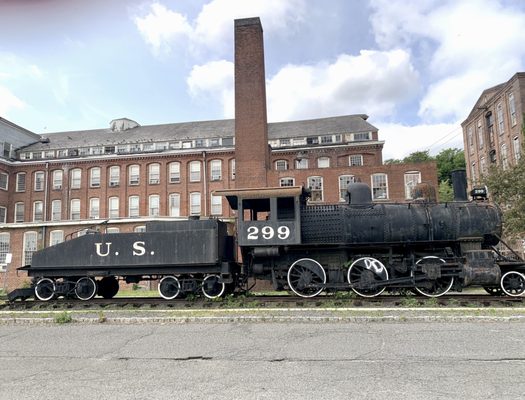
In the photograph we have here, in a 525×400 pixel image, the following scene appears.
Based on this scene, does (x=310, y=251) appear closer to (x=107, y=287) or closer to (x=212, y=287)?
(x=212, y=287)

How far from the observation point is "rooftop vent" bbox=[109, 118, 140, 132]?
171 feet

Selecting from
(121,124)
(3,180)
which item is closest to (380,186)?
(121,124)

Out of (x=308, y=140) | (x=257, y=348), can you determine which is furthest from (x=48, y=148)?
(x=257, y=348)

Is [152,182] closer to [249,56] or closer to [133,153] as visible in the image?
[133,153]

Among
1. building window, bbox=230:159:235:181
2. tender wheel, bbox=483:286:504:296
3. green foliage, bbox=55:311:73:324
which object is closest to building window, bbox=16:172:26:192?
building window, bbox=230:159:235:181

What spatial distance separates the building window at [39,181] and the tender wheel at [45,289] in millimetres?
37945

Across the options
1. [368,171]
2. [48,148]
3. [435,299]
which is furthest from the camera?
[48,148]

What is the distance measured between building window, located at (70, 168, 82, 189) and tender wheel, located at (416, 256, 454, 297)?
138ft

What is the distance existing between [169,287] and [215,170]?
105 feet

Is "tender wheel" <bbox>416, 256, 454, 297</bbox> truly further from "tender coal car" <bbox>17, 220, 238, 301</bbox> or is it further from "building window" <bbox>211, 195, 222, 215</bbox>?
"building window" <bbox>211, 195, 222, 215</bbox>

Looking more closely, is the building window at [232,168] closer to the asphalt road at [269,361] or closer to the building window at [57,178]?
the building window at [57,178]

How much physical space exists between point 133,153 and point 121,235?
34.9 m

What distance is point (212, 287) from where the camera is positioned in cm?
1126

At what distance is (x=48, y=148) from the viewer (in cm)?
4756
